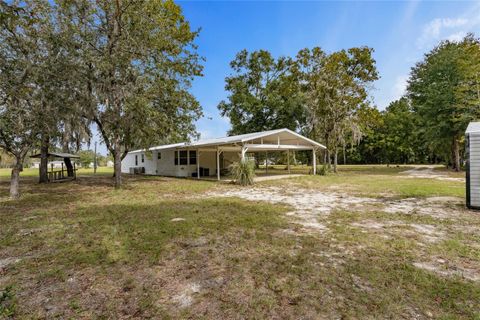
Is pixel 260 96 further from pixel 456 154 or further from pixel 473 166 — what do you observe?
pixel 473 166

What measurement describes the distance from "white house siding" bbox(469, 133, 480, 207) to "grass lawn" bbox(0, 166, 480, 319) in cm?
61

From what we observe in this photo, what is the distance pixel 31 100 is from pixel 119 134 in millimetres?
3070

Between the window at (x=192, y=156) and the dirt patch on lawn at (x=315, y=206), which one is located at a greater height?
the window at (x=192, y=156)

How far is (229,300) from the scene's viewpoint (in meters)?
2.42

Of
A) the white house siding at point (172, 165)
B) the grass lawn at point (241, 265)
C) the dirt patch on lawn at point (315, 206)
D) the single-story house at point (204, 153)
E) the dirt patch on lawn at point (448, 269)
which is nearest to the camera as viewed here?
the grass lawn at point (241, 265)

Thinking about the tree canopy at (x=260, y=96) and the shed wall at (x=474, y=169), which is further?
the tree canopy at (x=260, y=96)

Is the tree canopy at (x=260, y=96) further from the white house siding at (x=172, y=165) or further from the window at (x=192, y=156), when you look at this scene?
the window at (x=192, y=156)

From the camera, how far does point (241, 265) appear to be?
3203 millimetres

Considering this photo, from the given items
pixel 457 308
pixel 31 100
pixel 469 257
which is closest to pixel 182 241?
pixel 457 308

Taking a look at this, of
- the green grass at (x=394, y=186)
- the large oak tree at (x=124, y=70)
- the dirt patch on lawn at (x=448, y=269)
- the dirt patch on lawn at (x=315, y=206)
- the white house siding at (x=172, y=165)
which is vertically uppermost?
the large oak tree at (x=124, y=70)

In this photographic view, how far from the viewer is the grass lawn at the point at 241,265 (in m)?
2.31

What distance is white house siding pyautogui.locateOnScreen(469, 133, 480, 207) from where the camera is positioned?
228 inches

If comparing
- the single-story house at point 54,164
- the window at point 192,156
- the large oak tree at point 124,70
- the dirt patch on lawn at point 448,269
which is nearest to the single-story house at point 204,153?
the window at point 192,156

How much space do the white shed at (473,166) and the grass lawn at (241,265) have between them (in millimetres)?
575
